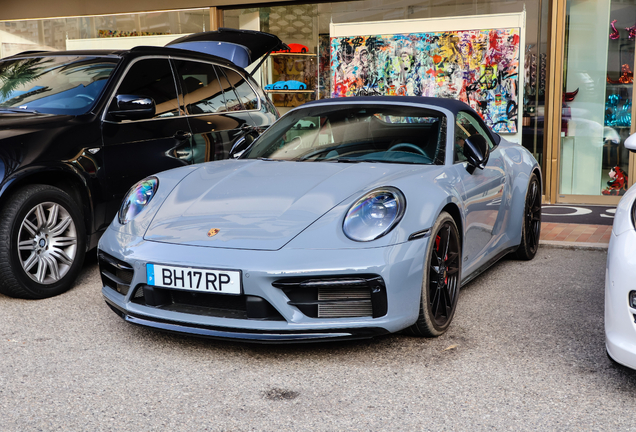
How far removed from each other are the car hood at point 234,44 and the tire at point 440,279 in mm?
3859

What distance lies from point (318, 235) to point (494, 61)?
614 cm

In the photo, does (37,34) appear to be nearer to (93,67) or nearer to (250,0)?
(250,0)

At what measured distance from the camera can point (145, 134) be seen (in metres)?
5.04

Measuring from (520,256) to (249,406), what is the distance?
10.6ft

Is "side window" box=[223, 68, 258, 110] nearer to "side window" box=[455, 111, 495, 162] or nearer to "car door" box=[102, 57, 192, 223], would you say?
"car door" box=[102, 57, 192, 223]

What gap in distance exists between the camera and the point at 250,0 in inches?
378

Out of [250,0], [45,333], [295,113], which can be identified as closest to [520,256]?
[295,113]

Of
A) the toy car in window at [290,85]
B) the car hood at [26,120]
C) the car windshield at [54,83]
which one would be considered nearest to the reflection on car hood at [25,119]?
the car hood at [26,120]

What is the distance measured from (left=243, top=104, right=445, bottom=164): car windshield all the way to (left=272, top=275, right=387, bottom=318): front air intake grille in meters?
1.13

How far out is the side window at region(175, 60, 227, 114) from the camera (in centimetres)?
563

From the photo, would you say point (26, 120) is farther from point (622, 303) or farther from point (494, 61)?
point (494, 61)

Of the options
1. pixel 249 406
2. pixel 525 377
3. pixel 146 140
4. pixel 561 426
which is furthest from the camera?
pixel 146 140

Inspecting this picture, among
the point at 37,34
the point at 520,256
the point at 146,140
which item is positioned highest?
the point at 37,34

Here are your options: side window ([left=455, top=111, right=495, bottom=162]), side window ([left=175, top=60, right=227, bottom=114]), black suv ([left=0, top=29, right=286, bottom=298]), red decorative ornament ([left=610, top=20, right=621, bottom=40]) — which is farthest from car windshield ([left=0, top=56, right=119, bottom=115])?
red decorative ornament ([left=610, top=20, right=621, bottom=40])
